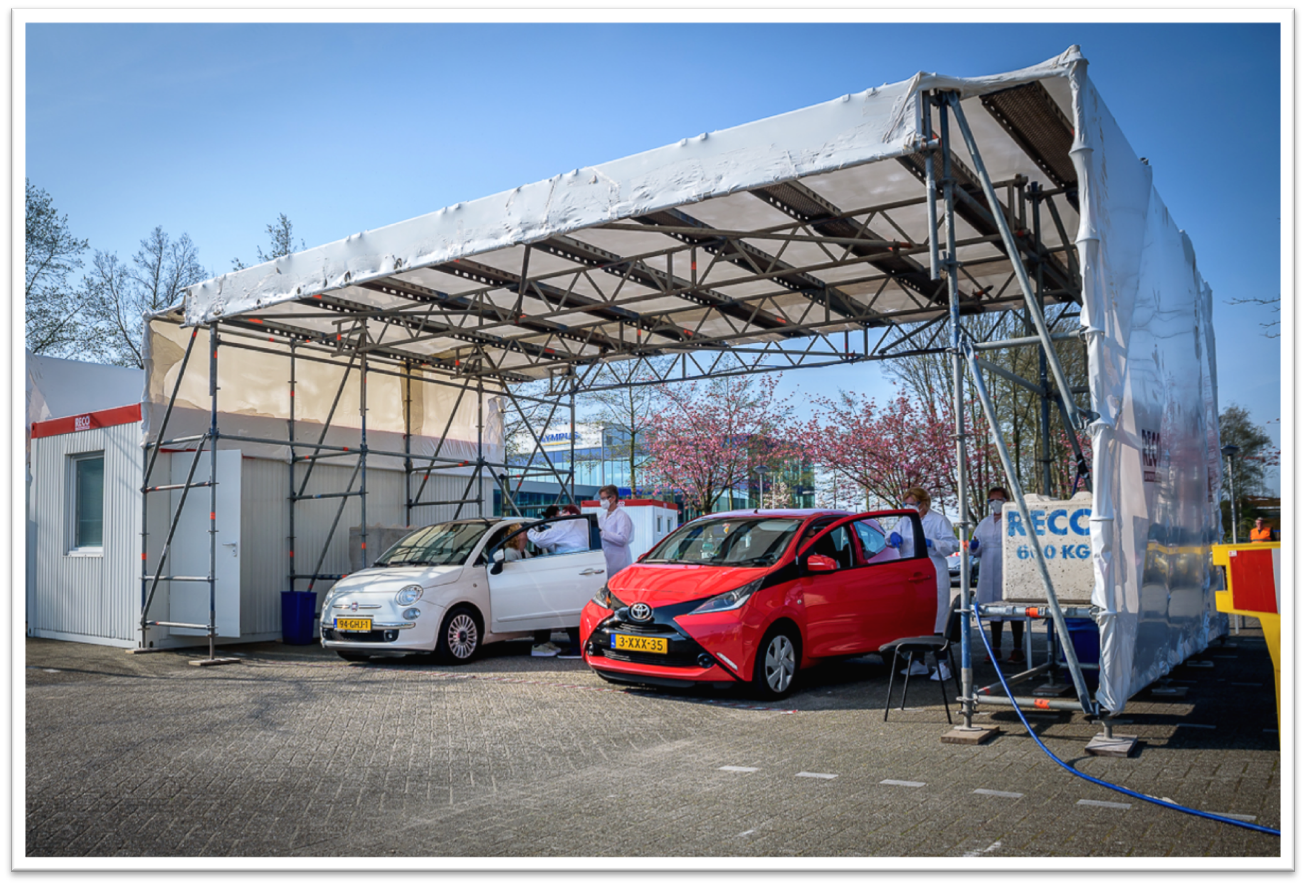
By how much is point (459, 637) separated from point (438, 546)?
1.26 m

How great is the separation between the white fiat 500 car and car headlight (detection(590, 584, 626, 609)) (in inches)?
97.4

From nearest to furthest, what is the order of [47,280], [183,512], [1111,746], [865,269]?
[1111,746], [865,269], [183,512], [47,280]

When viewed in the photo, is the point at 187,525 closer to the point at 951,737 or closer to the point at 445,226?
the point at 445,226

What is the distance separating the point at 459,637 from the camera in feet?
36.4

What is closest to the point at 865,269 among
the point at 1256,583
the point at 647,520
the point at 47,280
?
the point at 1256,583

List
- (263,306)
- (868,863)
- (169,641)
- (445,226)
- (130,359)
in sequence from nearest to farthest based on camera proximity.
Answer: (868,863)
(445,226)
(263,306)
(169,641)
(130,359)

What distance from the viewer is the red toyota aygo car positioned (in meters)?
8.16

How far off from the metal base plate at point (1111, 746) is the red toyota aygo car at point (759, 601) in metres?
2.71

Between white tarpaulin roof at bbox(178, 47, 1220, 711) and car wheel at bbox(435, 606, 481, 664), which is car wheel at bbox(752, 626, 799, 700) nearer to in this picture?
white tarpaulin roof at bbox(178, 47, 1220, 711)

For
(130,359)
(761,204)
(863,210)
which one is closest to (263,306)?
(761,204)

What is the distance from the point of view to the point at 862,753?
20.4 ft

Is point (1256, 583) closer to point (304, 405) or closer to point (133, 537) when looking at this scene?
point (133, 537)

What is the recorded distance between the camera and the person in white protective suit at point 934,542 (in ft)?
32.3

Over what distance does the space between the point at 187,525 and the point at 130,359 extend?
21817mm
